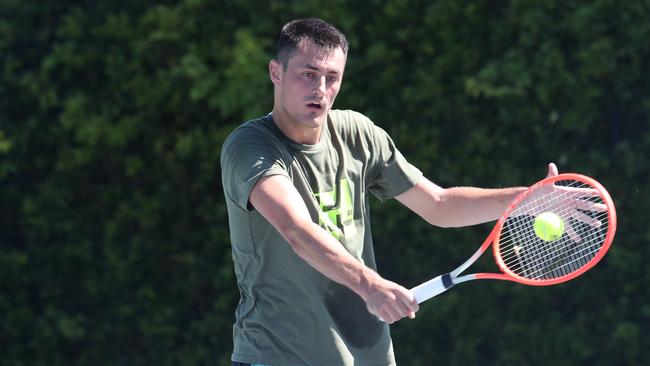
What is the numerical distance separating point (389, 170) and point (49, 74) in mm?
3392

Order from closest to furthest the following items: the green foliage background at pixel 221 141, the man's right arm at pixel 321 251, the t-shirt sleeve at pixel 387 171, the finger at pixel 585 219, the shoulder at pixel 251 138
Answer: the man's right arm at pixel 321 251 < the shoulder at pixel 251 138 < the finger at pixel 585 219 < the t-shirt sleeve at pixel 387 171 < the green foliage background at pixel 221 141

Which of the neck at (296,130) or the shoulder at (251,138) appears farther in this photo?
the neck at (296,130)

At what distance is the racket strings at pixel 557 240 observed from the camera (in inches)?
152

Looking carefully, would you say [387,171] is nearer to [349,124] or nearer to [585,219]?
[349,124]

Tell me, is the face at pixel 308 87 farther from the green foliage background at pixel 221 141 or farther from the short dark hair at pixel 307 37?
the green foliage background at pixel 221 141

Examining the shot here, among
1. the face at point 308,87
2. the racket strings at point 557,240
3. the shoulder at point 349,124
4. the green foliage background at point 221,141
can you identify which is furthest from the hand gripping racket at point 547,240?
the green foliage background at point 221,141

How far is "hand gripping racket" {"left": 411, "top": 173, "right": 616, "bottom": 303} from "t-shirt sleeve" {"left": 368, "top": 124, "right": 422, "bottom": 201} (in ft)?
1.20

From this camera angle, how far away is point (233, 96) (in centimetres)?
640

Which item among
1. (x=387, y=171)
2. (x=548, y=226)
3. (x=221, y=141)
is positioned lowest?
(x=221, y=141)

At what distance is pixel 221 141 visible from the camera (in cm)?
648

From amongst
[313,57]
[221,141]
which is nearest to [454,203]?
[313,57]

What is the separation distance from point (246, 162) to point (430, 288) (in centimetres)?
70

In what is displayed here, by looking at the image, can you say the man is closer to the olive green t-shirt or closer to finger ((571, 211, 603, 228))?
the olive green t-shirt

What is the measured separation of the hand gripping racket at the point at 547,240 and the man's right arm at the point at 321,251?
0.43 meters
